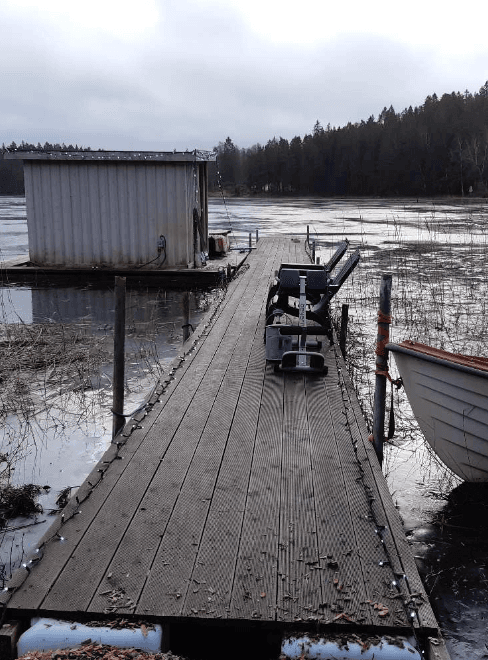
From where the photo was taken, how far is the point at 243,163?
127 metres

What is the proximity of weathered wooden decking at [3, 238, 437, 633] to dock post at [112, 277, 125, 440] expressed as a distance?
344 millimetres

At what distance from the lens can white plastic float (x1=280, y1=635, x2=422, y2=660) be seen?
2701 millimetres

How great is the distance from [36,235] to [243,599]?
14414 mm

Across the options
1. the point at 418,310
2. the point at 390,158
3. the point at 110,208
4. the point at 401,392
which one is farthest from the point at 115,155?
the point at 390,158

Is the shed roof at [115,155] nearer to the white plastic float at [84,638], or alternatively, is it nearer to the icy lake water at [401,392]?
the icy lake water at [401,392]

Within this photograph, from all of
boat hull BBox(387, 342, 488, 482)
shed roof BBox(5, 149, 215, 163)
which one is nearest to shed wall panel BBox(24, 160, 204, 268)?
shed roof BBox(5, 149, 215, 163)

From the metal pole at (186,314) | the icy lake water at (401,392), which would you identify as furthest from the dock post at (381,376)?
the metal pole at (186,314)

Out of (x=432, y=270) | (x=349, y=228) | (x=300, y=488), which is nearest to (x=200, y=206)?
(x=432, y=270)

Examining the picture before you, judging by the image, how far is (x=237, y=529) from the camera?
3480 millimetres

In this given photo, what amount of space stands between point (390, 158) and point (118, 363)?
291 feet

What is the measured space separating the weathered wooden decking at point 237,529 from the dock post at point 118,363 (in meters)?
0.34

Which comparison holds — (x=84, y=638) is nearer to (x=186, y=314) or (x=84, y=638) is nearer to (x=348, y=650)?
(x=348, y=650)

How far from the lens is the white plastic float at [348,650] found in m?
2.70

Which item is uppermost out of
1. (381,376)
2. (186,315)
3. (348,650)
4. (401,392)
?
(381,376)
